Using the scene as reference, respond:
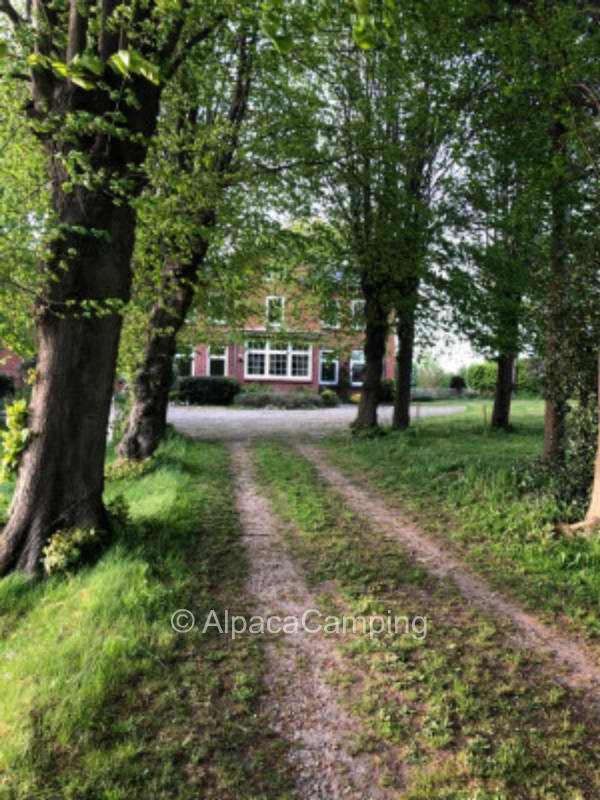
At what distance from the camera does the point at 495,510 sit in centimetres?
643

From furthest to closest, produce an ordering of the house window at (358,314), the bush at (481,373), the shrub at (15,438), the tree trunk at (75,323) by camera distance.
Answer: the bush at (481,373) < the house window at (358,314) < the shrub at (15,438) < the tree trunk at (75,323)

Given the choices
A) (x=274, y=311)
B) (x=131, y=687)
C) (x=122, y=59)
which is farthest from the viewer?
(x=274, y=311)

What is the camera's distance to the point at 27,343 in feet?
18.0

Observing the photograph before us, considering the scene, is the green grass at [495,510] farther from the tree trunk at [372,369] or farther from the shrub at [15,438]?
the shrub at [15,438]

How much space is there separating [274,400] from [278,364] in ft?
18.7

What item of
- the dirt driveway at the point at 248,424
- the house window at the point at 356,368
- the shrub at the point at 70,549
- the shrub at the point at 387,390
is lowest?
the shrub at the point at 70,549

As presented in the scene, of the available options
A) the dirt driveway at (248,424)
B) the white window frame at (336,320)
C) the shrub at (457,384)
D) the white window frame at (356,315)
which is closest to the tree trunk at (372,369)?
the white window frame at (356,315)

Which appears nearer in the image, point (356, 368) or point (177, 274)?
point (177, 274)

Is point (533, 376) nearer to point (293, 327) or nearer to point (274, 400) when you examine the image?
point (293, 327)

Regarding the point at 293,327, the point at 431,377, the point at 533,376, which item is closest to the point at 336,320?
the point at 293,327

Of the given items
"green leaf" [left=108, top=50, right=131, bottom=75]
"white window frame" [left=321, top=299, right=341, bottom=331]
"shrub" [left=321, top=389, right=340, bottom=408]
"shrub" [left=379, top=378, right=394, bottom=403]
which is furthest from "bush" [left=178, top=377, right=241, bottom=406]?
"green leaf" [left=108, top=50, right=131, bottom=75]

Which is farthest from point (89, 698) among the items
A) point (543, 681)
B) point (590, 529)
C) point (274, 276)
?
point (274, 276)

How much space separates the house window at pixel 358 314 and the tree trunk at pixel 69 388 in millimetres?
9484

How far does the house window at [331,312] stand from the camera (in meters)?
14.0
